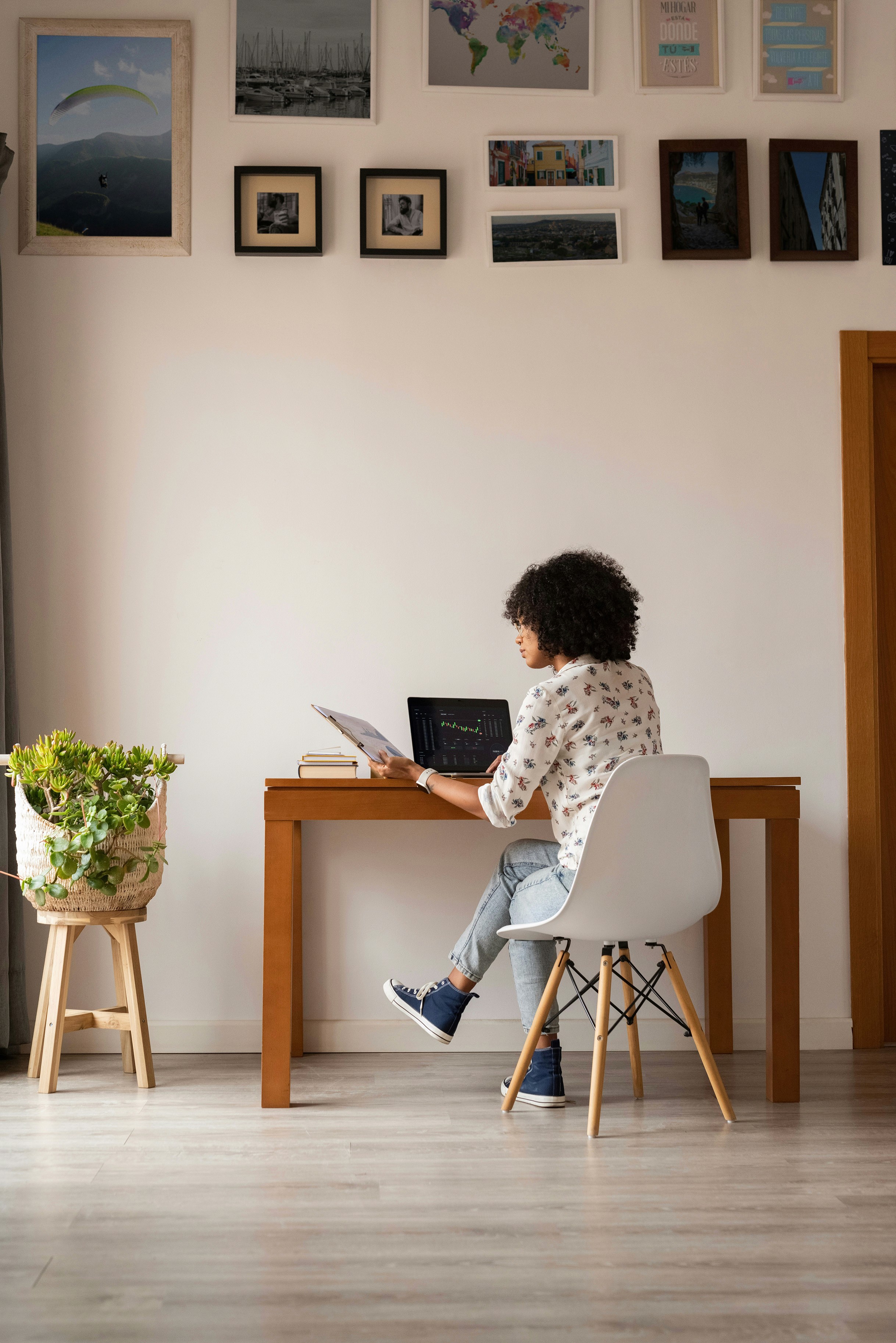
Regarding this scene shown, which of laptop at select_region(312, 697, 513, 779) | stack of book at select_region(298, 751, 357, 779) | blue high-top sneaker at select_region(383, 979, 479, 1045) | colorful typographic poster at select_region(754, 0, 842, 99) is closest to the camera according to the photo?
blue high-top sneaker at select_region(383, 979, 479, 1045)

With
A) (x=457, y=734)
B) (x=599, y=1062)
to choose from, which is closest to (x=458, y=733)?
(x=457, y=734)

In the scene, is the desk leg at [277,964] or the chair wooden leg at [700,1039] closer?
the chair wooden leg at [700,1039]

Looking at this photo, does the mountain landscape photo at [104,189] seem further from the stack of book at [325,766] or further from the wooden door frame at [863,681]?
the wooden door frame at [863,681]

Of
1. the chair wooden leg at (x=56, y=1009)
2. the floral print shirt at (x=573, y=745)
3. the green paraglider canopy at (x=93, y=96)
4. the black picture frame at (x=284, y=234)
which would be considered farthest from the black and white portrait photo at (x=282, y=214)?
the chair wooden leg at (x=56, y=1009)

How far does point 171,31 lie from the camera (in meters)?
2.86

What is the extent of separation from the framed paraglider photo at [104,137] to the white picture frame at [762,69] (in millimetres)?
1499

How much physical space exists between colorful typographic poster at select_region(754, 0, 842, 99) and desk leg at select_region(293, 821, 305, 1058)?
232 centimetres

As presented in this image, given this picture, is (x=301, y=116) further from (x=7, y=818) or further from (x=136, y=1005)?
(x=136, y=1005)

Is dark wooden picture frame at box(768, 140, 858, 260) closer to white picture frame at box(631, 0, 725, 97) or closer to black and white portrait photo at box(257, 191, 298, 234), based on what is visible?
white picture frame at box(631, 0, 725, 97)

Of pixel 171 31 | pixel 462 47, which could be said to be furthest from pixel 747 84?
pixel 171 31

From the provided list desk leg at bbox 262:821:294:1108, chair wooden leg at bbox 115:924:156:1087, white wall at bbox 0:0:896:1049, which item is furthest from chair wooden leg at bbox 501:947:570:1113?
chair wooden leg at bbox 115:924:156:1087

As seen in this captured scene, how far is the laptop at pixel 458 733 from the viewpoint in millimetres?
2566

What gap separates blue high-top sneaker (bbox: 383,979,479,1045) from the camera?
7.63 feet

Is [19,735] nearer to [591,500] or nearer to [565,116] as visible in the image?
[591,500]
